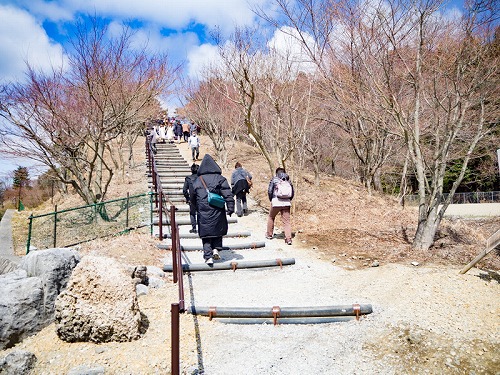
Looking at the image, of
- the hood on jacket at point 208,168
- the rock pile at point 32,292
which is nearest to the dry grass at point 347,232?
the rock pile at point 32,292

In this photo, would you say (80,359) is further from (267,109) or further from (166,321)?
Answer: (267,109)

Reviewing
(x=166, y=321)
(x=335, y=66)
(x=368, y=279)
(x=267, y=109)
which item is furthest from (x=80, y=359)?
(x=267, y=109)

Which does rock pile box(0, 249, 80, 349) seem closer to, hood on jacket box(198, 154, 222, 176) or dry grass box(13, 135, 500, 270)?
dry grass box(13, 135, 500, 270)

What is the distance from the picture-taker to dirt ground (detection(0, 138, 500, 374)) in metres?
3.47

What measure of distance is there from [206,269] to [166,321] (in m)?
1.84

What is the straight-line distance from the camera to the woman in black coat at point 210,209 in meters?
5.85

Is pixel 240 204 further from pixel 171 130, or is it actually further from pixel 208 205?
pixel 171 130

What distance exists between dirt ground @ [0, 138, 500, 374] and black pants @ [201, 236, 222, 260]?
2.54 feet

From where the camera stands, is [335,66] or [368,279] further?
[335,66]

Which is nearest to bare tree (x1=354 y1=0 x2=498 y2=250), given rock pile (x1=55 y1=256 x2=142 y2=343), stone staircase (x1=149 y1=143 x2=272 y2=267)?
stone staircase (x1=149 y1=143 x2=272 y2=267)

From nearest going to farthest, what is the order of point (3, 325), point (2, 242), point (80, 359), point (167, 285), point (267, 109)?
1. point (80, 359)
2. point (3, 325)
3. point (167, 285)
4. point (2, 242)
5. point (267, 109)

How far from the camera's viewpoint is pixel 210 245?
240 inches

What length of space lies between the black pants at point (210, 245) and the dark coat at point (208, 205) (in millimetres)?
206

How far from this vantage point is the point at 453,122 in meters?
7.05
